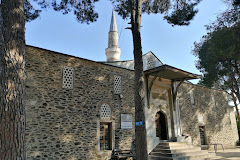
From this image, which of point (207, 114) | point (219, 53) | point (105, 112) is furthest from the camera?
point (207, 114)

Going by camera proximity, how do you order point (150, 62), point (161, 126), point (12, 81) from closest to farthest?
point (12, 81) < point (161, 126) < point (150, 62)

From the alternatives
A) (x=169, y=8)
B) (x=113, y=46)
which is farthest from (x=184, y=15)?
(x=113, y=46)

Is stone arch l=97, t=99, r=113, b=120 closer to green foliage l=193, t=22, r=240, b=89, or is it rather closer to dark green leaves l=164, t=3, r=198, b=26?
dark green leaves l=164, t=3, r=198, b=26

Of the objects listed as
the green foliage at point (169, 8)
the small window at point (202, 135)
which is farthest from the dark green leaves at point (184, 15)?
the small window at point (202, 135)

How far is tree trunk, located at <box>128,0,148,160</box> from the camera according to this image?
5.66 metres

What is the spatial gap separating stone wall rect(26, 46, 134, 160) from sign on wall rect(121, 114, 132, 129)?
187 mm

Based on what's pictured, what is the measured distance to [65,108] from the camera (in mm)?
7602

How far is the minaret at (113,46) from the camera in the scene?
81.8ft

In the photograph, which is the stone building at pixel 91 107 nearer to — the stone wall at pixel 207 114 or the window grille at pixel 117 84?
the window grille at pixel 117 84

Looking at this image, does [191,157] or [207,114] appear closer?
[191,157]

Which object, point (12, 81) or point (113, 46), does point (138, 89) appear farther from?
point (113, 46)

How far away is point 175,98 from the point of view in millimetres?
11773

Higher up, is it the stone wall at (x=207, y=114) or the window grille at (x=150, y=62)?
the window grille at (x=150, y=62)

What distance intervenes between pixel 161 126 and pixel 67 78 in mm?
6198
